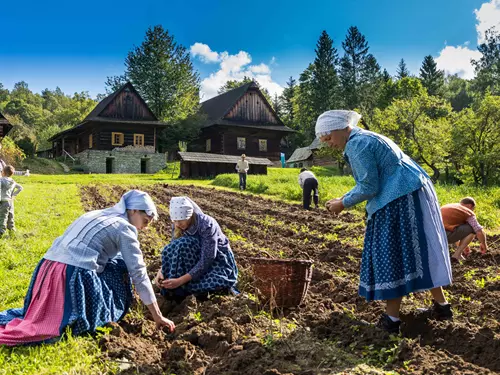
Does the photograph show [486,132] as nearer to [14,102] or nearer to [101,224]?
[101,224]

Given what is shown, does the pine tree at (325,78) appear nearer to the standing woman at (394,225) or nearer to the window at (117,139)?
the window at (117,139)

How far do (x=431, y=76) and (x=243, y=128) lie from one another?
32.8 meters

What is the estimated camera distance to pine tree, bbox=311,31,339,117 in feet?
153

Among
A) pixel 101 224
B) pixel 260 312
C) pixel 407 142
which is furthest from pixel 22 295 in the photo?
pixel 407 142

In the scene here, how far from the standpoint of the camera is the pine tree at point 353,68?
50.0 meters

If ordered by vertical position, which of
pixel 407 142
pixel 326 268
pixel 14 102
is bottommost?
pixel 326 268

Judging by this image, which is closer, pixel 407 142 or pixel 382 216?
pixel 382 216

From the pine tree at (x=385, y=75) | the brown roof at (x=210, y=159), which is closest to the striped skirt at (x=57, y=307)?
the brown roof at (x=210, y=159)

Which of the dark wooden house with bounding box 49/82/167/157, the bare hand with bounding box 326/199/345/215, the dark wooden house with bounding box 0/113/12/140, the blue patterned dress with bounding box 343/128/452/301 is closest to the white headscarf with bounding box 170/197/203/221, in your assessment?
the bare hand with bounding box 326/199/345/215

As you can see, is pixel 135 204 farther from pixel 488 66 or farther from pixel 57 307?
pixel 488 66

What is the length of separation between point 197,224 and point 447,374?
2.43m

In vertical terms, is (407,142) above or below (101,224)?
above

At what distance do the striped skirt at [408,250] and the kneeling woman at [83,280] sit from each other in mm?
1630

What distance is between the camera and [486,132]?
1989 cm
